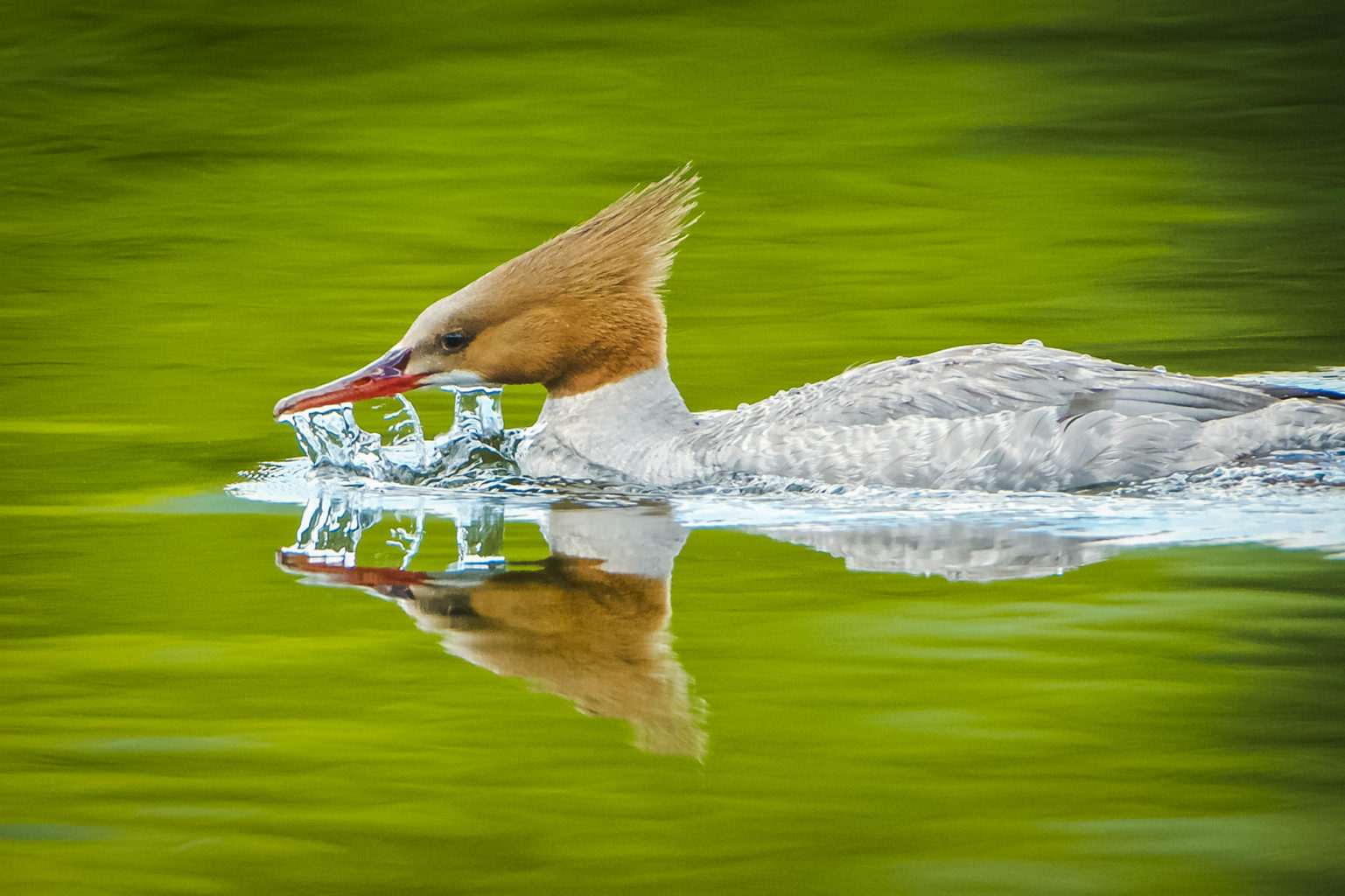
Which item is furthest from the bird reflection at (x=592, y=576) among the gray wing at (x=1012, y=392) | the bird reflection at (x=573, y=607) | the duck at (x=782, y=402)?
the gray wing at (x=1012, y=392)

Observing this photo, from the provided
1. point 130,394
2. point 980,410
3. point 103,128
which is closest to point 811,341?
point 980,410

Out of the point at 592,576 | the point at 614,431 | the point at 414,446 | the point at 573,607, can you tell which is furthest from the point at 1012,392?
the point at 414,446

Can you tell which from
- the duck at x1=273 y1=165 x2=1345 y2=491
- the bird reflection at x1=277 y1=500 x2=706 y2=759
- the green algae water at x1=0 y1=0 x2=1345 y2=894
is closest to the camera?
the green algae water at x1=0 y1=0 x2=1345 y2=894

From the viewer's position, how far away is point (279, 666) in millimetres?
4445

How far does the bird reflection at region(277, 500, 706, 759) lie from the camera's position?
420cm

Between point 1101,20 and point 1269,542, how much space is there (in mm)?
11512

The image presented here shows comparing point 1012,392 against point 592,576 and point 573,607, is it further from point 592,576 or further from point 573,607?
point 573,607

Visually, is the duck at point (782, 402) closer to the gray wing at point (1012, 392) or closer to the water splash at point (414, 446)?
the gray wing at point (1012, 392)

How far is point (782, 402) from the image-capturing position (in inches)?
269

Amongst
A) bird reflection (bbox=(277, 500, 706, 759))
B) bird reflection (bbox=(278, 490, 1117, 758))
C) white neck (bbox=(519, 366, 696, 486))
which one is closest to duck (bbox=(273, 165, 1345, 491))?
white neck (bbox=(519, 366, 696, 486))

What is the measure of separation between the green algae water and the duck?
0.76 meters

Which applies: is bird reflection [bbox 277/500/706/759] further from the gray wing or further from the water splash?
the gray wing

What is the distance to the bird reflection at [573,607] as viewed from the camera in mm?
4195

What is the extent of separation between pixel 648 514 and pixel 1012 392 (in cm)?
139
